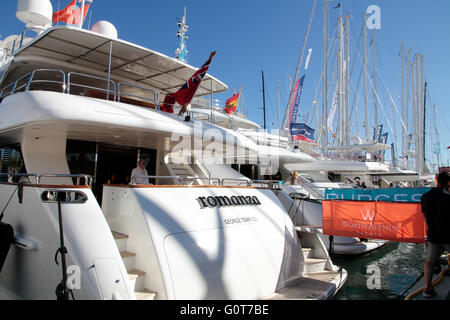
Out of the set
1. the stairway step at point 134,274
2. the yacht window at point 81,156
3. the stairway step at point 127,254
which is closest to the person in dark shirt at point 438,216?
the stairway step at point 134,274

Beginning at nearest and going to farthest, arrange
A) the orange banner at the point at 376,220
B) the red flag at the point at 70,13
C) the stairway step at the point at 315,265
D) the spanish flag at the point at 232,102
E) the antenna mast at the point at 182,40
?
the orange banner at the point at 376,220 → the stairway step at the point at 315,265 → the red flag at the point at 70,13 → the antenna mast at the point at 182,40 → the spanish flag at the point at 232,102

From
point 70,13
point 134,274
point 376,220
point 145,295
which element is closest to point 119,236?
point 134,274

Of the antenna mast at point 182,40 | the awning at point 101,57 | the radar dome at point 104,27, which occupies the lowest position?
the awning at point 101,57

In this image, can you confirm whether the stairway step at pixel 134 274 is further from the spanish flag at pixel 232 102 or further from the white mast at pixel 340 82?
the white mast at pixel 340 82

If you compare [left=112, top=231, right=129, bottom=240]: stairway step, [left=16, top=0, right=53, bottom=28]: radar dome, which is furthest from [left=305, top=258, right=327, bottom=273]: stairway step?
[left=16, top=0, right=53, bottom=28]: radar dome

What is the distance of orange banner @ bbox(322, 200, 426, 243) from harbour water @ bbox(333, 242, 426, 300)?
141 centimetres

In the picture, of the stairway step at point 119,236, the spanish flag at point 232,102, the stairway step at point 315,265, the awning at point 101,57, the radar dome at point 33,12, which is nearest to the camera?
the stairway step at point 119,236

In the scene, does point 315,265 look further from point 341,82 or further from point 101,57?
point 341,82

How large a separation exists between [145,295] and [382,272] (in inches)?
334

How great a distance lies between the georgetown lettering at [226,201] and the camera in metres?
5.16

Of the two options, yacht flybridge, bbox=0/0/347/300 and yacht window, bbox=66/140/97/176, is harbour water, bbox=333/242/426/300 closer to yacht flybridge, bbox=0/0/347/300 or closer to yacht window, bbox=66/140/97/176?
yacht flybridge, bbox=0/0/347/300

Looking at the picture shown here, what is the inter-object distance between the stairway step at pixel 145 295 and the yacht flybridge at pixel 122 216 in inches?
0.6
